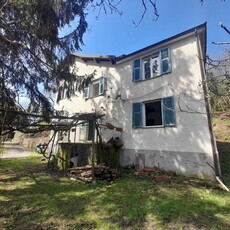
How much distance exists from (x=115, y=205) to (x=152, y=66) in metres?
7.61

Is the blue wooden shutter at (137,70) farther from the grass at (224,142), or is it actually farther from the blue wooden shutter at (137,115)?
the grass at (224,142)

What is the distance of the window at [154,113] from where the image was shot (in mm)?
8746

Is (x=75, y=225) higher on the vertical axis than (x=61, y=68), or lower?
lower

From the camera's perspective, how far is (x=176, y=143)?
27.7 feet

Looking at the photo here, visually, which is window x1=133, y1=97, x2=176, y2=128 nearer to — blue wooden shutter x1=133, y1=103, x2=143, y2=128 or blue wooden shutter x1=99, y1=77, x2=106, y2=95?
blue wooden shutter x1=133, y1=103, x2=143, y2=128

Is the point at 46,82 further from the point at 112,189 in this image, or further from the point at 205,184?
the point at 205,184

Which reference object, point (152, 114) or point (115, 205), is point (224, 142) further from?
point (115, 205)

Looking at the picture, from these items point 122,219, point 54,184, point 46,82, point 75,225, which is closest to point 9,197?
point 54,184

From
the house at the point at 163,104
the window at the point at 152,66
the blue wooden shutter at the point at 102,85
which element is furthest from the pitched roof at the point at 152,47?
the blue wooden shutter at the point at 102,85

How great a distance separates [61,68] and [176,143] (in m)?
6.18

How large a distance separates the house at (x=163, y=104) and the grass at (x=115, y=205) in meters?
1.31

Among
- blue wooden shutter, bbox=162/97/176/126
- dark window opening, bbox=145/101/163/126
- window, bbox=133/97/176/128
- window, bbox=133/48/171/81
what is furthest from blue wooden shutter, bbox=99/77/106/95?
blue wooden shutter, bbox=162/97/176/126

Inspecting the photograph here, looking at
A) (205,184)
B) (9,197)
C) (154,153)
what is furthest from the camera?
(154,153)

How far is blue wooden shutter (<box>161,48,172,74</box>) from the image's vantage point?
930cm
